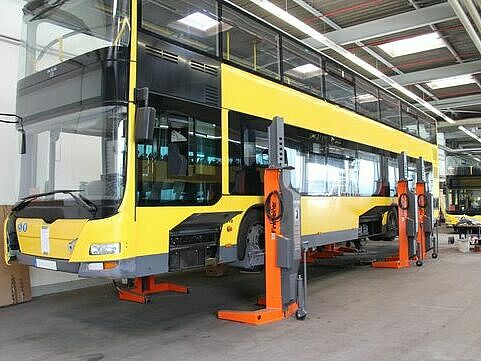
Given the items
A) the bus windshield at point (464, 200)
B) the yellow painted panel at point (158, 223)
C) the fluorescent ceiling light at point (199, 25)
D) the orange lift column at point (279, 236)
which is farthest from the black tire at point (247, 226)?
the bus windshield at point (464, 200)

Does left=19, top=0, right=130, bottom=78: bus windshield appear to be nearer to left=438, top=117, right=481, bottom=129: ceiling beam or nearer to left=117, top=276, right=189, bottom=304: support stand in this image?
left=117, top=276, right=189, bottom=304: support stand

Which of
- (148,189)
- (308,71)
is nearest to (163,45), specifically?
(148,189)

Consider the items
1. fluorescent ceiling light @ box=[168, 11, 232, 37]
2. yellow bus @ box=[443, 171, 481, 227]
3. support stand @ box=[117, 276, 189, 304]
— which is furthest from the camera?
yellow bus @ box=[443, 171, 481, 227]

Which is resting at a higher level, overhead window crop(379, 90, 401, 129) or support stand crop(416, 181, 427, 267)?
overhead window crop(379, 90, 401, 129)

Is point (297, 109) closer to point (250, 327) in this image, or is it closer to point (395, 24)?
point (250, 327)

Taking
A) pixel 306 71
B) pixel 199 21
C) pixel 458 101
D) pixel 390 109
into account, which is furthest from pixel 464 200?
pixel 199 21

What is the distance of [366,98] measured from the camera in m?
8.90

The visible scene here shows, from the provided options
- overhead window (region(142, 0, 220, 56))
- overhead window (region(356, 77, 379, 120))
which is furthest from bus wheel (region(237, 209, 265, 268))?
overhead window (region(356, 77, 379, 120))

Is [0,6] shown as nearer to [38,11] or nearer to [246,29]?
[38,11]

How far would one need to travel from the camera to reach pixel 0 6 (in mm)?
6527

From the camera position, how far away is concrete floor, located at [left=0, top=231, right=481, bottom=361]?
418cm

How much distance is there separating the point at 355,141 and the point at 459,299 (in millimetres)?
3213

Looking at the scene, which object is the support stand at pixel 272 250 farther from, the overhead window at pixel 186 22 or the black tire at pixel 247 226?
the overhead window at pixel 186 22

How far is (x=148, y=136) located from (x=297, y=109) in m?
3.18
